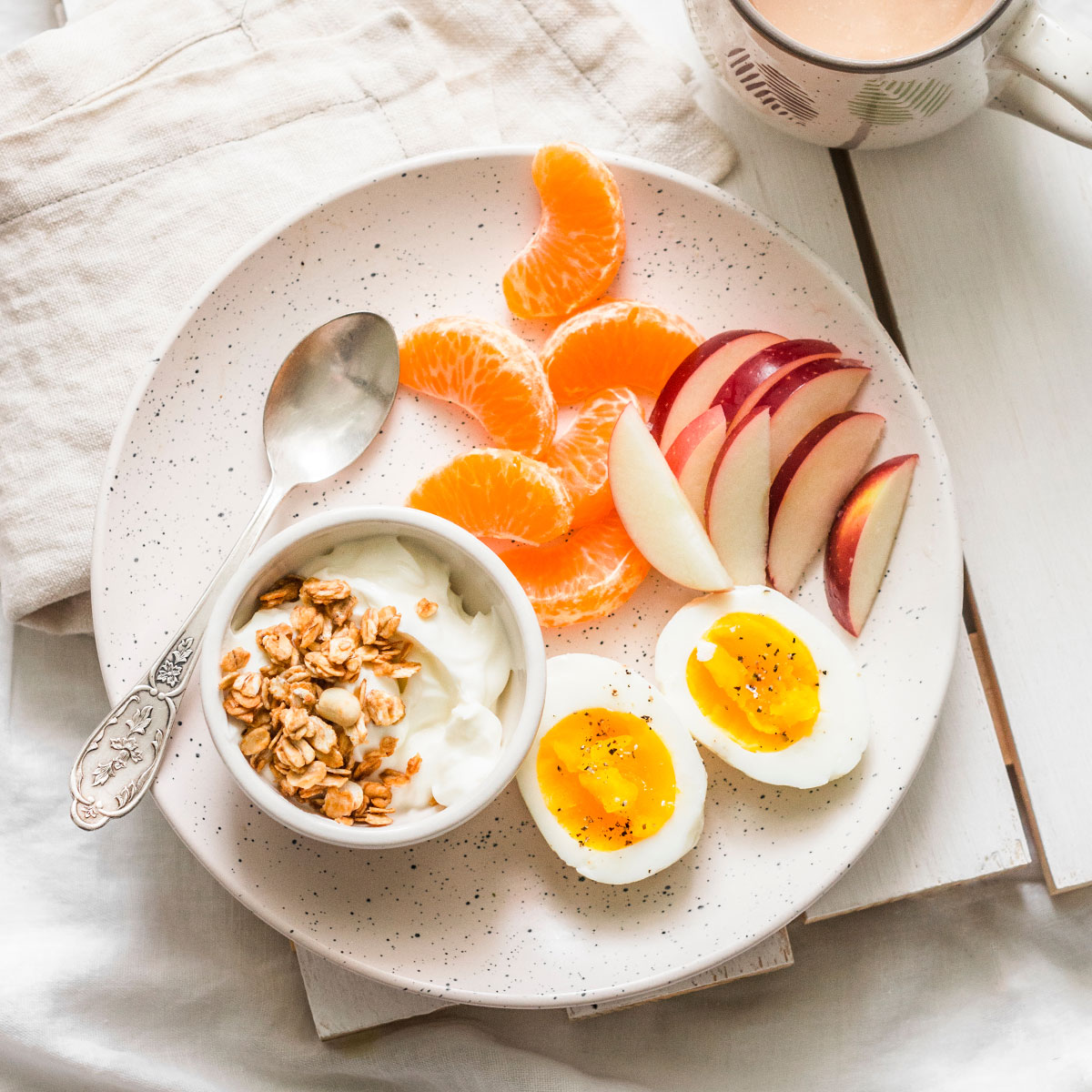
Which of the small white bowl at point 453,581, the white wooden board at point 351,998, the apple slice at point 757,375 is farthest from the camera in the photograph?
the white wooden board at point 351,998

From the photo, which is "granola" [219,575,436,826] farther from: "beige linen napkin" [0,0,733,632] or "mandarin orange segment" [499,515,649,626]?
"beige linen napkin" [0,0,733,632]

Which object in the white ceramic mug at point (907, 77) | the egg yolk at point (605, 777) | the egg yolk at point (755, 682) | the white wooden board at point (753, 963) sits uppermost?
the white ceramic mug at point (907, 77)

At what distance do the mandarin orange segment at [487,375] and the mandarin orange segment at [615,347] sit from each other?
0.04 m

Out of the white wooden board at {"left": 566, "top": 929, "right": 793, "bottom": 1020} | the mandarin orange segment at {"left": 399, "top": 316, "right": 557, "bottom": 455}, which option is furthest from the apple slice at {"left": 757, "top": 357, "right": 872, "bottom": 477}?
the white wooden board at {"left": 566, "top": 929, "right": 793, "bottom": 1020}

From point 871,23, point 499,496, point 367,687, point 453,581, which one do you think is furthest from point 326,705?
point 871,23

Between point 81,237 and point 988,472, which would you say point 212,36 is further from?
point 988,472

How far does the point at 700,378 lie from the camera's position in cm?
151

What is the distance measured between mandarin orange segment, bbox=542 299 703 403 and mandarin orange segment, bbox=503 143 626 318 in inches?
1.7

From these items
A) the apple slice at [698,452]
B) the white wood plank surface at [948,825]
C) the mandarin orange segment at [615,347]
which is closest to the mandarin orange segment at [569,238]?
the mandarin orange segment at [615,347]

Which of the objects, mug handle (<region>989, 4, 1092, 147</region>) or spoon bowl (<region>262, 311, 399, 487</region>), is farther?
spoon bowl (<region>262, 311, 399, 487</region>)

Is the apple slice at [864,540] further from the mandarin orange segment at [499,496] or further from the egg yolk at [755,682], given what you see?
the mandarin orange segment at [499,496]

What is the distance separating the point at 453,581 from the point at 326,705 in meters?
0.26

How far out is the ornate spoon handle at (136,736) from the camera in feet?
4.56

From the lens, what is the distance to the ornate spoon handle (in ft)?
4.56
